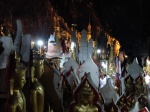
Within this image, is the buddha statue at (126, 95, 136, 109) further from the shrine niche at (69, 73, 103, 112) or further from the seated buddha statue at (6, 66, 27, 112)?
the seated buddha statue at (6, 66, 27, 112)

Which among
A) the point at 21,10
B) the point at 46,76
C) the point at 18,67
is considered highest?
the point at 21,10

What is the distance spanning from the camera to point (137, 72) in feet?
18.8

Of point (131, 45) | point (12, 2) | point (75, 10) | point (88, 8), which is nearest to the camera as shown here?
point (12, 2)

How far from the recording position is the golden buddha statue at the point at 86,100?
2881 mm

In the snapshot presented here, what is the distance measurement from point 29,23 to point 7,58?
12.3 m

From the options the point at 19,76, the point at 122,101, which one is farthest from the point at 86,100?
the point at 122,101

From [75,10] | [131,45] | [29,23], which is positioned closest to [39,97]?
[29,23]

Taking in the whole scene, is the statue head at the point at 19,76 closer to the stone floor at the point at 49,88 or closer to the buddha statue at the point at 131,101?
the stone floor at the point at 49,88

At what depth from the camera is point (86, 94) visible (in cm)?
289

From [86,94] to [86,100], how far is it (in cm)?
7

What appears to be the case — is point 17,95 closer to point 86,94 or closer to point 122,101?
point 86,94

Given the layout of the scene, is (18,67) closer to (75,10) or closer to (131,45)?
(75,10)

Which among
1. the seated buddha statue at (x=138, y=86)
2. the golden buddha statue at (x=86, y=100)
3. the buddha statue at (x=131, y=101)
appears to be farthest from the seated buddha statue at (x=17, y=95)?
the seated buddha statue at (x=138, y=86)

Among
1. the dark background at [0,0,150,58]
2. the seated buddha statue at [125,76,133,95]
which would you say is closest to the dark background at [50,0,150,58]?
the dark background at [0,0,150,58]
